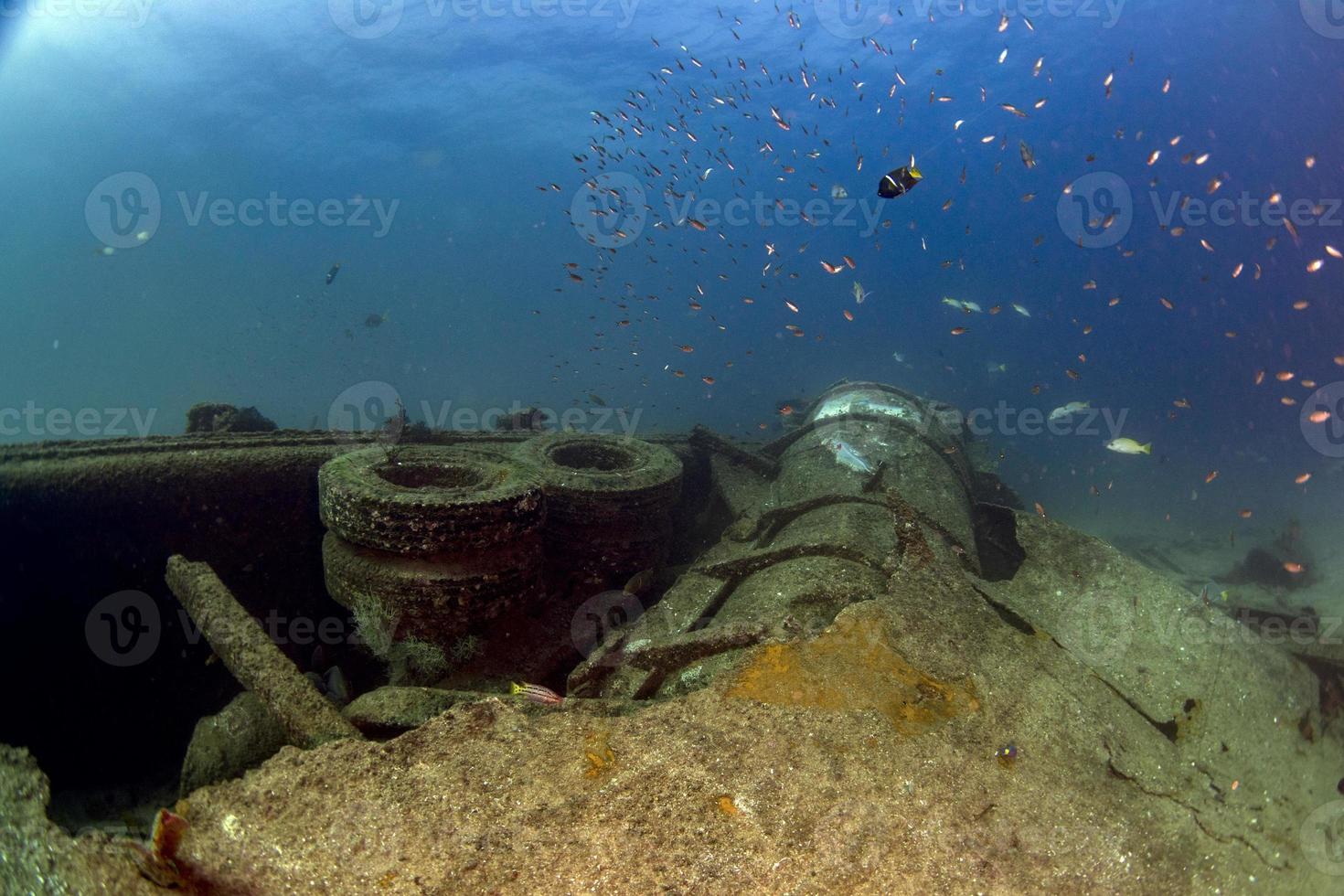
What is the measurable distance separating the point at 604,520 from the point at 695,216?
12298 millimetres

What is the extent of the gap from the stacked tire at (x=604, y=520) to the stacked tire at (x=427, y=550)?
0.50m

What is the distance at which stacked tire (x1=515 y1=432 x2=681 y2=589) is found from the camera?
445cm

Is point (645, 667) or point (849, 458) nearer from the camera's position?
point (645, 667)

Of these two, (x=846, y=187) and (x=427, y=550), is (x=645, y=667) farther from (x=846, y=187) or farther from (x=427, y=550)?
(x=846, y=187)

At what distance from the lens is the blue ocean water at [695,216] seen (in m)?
32.8

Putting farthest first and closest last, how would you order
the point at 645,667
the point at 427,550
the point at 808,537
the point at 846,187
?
the point at 846,187
the point at 808,537
the point at 427,550
the point at 645,667

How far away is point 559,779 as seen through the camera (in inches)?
70.6

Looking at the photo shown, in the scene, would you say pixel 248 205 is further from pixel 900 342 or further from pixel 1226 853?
pixel 1226 853

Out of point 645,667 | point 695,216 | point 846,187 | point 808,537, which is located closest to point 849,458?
point 808,537

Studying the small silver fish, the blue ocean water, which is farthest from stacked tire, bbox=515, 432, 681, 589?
the blue ocean water

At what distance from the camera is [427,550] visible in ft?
11.8

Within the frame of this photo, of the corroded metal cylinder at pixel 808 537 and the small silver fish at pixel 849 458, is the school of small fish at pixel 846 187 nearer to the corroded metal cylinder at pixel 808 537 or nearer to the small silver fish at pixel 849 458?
the small silver fish at pixel 849 458

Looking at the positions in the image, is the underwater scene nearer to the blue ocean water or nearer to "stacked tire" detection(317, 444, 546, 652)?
"stacked tire" detection(317, 444, 546, 652)

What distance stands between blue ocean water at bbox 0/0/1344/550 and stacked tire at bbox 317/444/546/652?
7716mm
